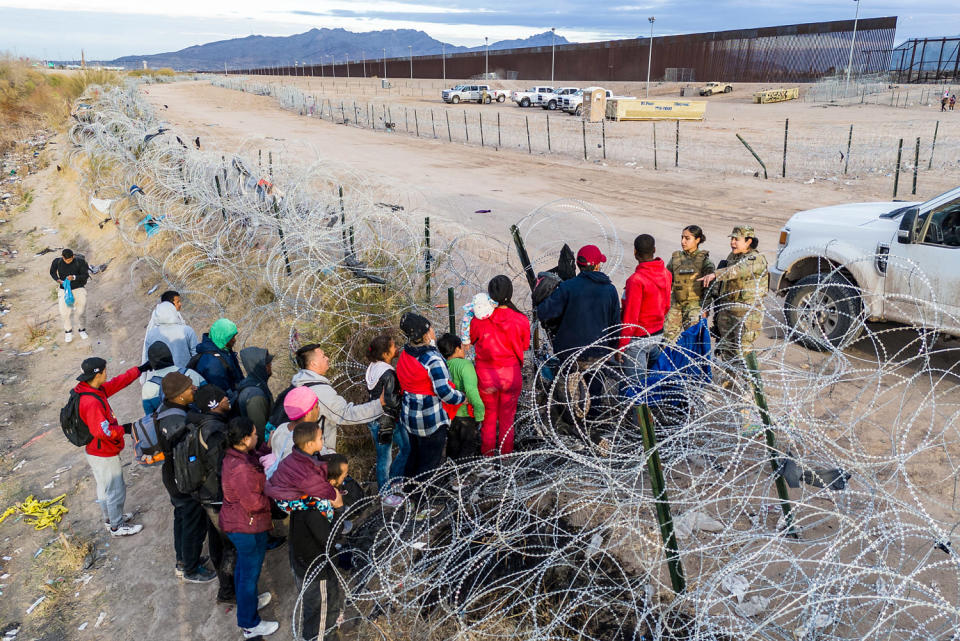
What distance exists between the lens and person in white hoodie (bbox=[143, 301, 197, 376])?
5562 millimetres

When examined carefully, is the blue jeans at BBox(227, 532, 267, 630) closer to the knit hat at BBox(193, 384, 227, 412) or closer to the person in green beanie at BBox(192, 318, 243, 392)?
the knit hat at BBox(193, 384, 227, 412)

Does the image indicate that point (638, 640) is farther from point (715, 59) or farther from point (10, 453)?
point (715, 59)

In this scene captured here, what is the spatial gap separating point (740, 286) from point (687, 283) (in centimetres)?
41

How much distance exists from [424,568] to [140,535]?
276 centimetres

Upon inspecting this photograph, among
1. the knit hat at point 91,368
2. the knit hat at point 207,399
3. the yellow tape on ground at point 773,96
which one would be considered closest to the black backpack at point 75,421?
the knit hat at point 91,368

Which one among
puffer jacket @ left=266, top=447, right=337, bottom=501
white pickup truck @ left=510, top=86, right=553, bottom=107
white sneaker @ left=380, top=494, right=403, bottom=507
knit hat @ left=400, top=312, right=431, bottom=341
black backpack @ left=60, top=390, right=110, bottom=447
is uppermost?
white pickup truck @ left=510, top=86, right=553, bottom=107

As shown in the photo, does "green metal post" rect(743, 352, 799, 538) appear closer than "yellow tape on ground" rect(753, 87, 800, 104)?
→ Yes

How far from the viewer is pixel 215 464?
3846 mm

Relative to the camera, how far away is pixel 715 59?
57344 millimetres

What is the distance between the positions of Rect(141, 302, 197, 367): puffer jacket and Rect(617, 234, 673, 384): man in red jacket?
3.80 metres

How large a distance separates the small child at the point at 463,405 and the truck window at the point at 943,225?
4.42m

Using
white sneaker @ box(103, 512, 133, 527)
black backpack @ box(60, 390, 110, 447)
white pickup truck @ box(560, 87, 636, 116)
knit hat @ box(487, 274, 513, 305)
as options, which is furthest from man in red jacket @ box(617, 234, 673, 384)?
white pickup truck @ box(560, 87, 636, 116)

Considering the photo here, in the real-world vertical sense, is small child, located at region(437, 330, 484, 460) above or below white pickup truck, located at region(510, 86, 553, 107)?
below

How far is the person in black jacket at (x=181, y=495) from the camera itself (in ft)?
12.8
